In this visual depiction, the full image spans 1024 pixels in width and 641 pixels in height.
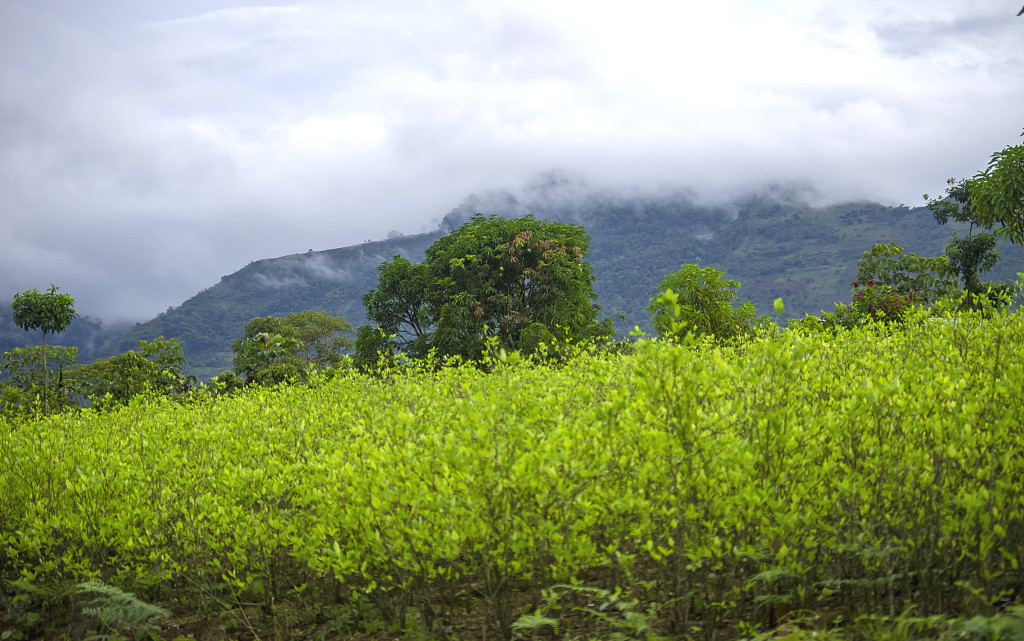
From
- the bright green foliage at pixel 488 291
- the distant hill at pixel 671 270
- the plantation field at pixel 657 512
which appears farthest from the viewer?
the distant hill at pixel 671 270

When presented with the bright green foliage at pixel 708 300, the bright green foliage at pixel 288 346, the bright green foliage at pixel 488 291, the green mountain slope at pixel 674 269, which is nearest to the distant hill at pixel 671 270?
the green mountain slope at pixel 674 269

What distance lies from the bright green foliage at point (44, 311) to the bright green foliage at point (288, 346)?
435 centimetres

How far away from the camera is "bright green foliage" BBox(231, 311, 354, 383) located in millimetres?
17734

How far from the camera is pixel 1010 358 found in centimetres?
435

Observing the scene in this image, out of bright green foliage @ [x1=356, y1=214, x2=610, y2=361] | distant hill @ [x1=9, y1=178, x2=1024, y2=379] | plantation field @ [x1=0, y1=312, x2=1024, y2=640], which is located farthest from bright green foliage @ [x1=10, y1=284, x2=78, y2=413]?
distant hill @ [x1=9, y1=178, x2=1024, y2=379]

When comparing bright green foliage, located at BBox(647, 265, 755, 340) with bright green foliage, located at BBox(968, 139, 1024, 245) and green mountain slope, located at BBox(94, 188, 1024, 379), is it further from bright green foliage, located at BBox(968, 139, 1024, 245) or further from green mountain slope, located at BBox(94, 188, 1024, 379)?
green mountain slope, located at BBox(94, 188, 1024, 379)

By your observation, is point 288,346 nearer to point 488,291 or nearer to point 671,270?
point 488,291

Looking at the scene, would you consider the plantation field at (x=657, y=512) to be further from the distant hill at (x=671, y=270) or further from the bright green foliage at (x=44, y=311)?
the distant hill at (x=671, y=270)

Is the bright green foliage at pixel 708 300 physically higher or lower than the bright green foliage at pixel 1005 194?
lower

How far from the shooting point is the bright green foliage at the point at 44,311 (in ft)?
52.6

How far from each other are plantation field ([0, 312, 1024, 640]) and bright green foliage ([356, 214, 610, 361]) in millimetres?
18984

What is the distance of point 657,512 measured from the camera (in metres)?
3.47

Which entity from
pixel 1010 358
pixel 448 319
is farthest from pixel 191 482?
pixel 448 319

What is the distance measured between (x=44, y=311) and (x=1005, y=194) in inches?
828
